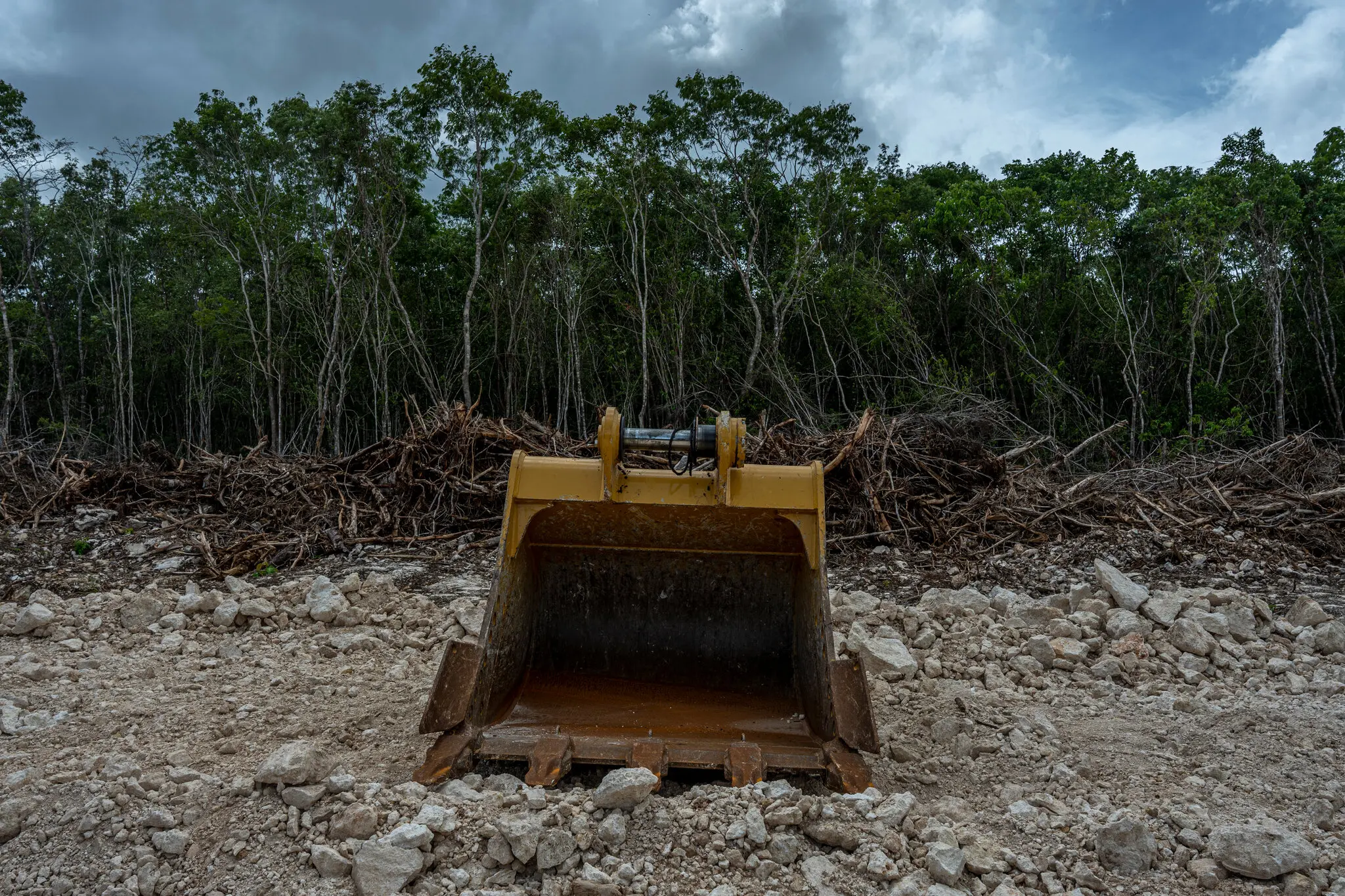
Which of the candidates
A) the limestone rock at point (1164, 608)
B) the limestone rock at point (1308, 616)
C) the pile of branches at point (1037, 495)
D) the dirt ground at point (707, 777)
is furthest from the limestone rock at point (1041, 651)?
the pile of branches at point (1037, 495)

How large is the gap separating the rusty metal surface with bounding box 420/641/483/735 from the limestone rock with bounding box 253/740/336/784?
1.25 ft

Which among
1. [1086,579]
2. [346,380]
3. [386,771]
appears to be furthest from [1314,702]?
[346,380]

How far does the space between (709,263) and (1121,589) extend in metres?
18.9

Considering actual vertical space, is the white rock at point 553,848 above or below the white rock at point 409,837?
below

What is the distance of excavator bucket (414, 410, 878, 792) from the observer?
279 centimetres

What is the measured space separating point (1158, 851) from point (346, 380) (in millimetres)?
24533

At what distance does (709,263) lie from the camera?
74.3 ft

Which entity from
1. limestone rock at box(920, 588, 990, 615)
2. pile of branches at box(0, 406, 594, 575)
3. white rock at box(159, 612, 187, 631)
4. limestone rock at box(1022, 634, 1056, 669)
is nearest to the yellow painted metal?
limestone rock at box(1022, 634, 1056, 669)

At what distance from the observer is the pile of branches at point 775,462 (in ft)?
22.5

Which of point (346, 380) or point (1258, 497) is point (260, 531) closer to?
point (1258, 497)

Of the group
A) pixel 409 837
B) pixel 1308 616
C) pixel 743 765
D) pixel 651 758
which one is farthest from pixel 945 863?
pixel 1308 616

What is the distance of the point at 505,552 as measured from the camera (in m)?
3.27

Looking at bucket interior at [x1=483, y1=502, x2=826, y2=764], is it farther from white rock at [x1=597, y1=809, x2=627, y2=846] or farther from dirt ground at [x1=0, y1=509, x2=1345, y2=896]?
white rock at [x1=597, y1=809, x2=627, y2=846]

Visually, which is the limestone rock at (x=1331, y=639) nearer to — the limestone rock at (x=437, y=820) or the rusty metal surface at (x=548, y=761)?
the rusty metal surface at (x=548, y=761)
